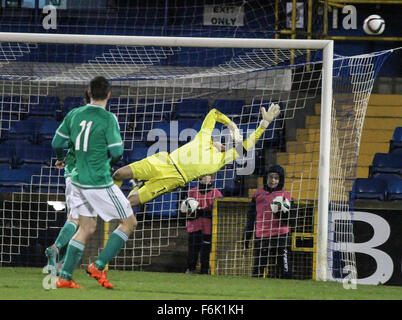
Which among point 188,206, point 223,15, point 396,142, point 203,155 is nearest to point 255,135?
point 203,155

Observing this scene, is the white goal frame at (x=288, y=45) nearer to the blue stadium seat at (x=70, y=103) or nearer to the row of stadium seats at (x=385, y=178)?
the row of stadium seats at (x=385, y=178)

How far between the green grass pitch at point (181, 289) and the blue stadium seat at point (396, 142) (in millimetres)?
4282

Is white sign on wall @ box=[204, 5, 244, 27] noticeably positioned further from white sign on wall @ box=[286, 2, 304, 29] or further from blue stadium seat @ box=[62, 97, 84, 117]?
blue stadium seat @ box=[62, 97, 84, 117]

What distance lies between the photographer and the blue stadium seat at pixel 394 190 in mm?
12516

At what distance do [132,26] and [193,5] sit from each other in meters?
1.17

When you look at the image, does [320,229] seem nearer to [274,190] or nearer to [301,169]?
[274,190]

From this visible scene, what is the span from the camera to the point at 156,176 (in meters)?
10.1

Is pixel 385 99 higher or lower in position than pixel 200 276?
higher

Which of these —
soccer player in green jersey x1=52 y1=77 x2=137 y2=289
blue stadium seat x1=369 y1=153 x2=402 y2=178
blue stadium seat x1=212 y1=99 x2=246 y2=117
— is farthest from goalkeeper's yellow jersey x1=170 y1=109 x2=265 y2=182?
blue stadium seat x1=369 y1=153 x2=402 y2=178

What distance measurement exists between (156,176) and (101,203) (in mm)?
2319

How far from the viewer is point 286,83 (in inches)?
560

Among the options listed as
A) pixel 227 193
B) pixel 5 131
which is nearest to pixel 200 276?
pixel 227 193

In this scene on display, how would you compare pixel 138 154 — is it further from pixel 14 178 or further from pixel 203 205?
pixel 203 205

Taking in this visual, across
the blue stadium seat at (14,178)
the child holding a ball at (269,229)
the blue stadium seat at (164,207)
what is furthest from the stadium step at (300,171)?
the blue stadium seat at (14,178)
